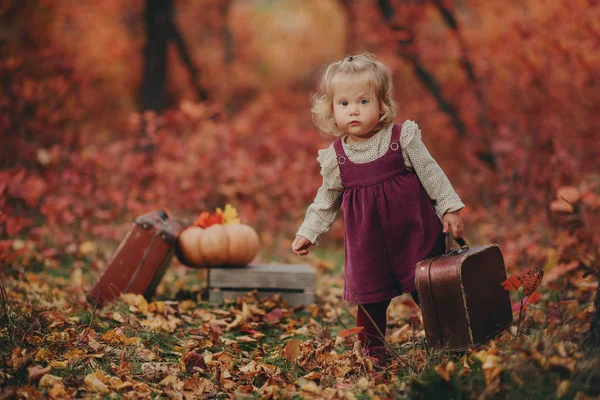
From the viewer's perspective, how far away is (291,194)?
24.8 feet

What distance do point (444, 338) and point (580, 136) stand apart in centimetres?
499

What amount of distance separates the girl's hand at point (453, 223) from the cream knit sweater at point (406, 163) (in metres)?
0.03

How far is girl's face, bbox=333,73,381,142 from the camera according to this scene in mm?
2930

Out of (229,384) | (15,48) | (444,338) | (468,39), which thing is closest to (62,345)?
(229,384)

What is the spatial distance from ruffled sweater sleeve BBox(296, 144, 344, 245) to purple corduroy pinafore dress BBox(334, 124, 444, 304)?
9 cm

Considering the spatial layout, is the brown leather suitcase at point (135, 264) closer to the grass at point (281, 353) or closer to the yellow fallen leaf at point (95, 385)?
the grass at point (281, 353)

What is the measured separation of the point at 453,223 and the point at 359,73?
835mm

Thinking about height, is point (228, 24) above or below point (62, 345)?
above

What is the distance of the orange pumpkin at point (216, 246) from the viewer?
418 cm

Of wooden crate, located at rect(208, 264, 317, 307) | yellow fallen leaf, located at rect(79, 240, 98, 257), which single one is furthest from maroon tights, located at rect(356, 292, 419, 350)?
yellow fallen leaf, located at rect(79, 240, 98, 257)

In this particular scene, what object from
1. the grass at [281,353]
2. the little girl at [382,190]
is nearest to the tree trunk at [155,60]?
the grass at [281,353]

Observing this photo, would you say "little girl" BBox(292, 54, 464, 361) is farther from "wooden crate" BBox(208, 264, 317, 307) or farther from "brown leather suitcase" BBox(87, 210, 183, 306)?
"brown leather suitcase" BBox(87, 210, 183, 306)

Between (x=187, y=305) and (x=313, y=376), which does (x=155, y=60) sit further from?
(x=313, y=376)

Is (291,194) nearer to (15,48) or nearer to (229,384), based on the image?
(15,48)
